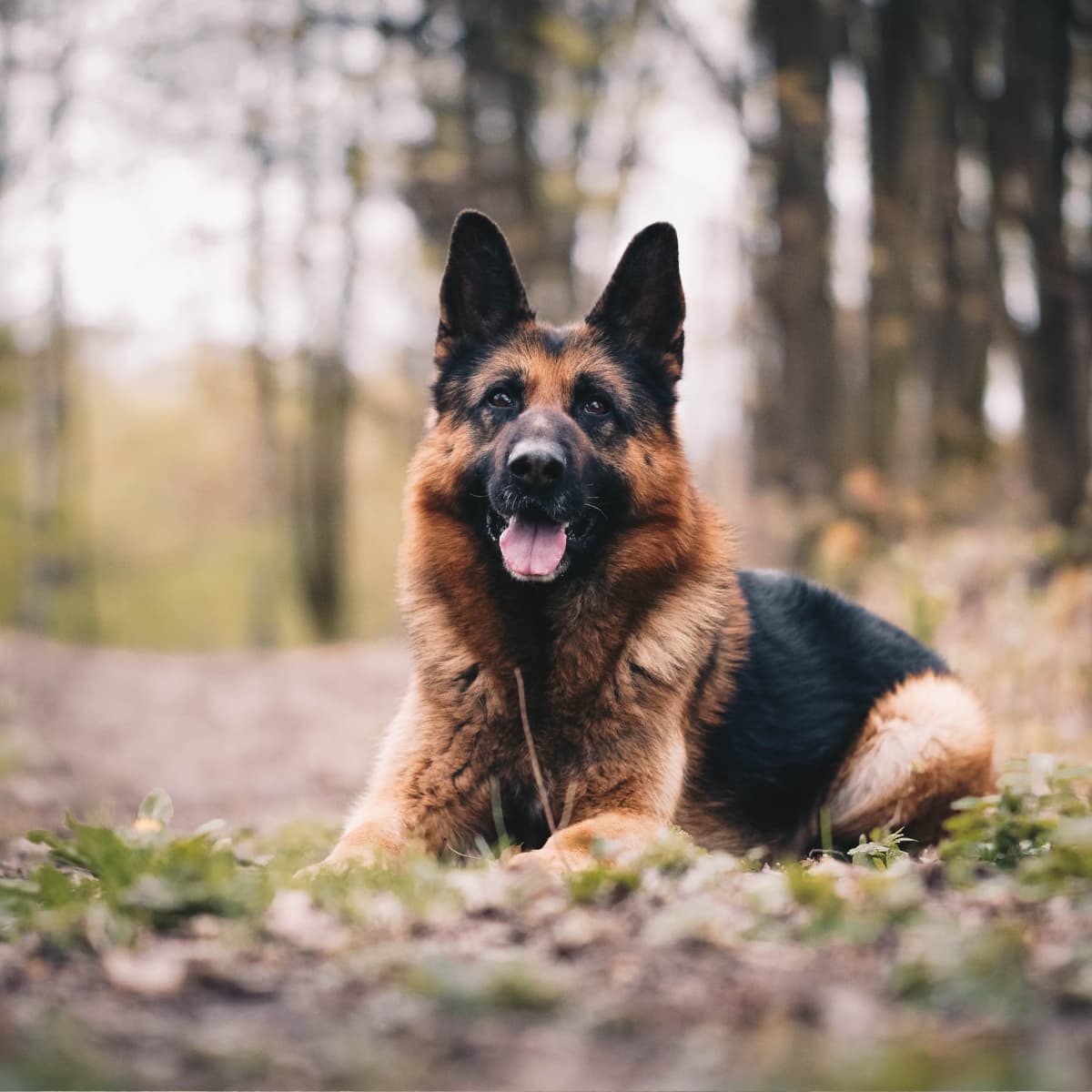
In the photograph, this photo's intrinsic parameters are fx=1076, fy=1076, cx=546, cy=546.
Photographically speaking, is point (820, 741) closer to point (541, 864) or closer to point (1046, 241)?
point (541, 864)

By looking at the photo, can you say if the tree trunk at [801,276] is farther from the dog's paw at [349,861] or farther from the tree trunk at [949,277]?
the dog's paw at [349,861]

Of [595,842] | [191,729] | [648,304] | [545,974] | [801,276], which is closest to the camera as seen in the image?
[545,974]

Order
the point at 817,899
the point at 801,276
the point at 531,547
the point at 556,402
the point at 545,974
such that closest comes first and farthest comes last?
1. the point at 545,974
2. the point at 817,899
3. the point at 531,547
4. the point at 556,402
5. the point at 801,276

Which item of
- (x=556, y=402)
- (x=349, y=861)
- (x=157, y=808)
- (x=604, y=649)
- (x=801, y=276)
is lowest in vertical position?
(x=349, y=861)

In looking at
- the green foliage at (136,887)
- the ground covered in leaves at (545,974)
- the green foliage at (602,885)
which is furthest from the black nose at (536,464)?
the green foliage at (136,887)

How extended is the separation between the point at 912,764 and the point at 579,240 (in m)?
12.2

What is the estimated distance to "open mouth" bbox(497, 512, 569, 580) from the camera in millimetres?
4117

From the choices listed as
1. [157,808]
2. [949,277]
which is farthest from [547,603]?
[949,277]

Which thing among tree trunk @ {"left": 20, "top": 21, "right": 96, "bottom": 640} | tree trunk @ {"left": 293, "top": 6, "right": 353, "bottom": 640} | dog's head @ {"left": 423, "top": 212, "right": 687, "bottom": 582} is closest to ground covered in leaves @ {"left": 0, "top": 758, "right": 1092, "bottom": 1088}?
dog's head @ {"left": 423, "top": 212, "right": 687, "bottom": 582}

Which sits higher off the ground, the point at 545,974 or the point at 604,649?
the point at 604,649

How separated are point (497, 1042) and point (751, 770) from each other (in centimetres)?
264

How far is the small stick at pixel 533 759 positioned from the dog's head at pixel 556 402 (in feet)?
1.47

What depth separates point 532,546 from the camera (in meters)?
4.14

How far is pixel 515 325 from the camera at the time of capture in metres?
4.73
